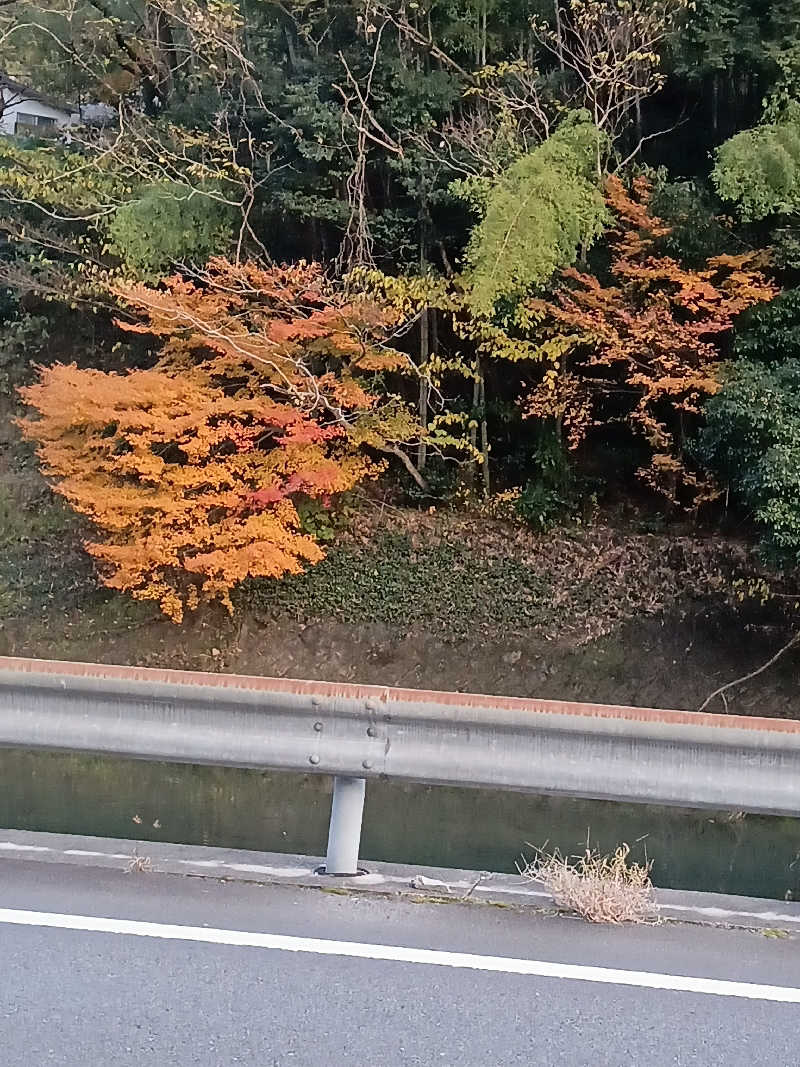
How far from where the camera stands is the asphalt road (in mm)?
2832

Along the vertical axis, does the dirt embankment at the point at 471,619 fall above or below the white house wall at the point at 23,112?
below

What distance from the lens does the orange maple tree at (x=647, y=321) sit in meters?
11.7

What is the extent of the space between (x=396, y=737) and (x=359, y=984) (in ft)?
3.33

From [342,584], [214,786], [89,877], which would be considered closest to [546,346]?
[342,584]

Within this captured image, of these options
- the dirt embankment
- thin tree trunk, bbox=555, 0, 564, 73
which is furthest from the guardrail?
thin tree trunk, bbox=555, 0, 564, 73

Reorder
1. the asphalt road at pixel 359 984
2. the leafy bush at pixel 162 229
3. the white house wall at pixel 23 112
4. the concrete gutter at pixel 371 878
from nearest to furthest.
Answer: the asphalt road at pixel 359 984 → the concrete gutter at pixel 371 878 → the leafy bush at pixel 162 229 → the white house wall at pixel 23 112

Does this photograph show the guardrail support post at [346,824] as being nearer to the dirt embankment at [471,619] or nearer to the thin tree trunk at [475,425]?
the dirt embankment at [471,619]

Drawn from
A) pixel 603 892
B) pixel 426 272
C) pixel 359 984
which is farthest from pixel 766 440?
pixel 359 984

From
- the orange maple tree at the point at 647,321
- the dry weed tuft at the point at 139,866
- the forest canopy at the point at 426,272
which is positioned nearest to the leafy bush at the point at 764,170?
the forest canopy at the point at 426,272

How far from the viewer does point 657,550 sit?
45.5 ft

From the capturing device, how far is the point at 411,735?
157 inches

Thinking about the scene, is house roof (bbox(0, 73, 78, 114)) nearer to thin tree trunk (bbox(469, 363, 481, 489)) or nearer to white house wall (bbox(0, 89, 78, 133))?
white house wall (bbox(0, 89, 78, 133))

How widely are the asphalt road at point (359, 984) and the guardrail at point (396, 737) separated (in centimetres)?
49

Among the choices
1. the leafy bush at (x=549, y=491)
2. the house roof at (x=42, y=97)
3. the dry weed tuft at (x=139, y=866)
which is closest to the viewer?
the dry weed tuft at (x=139, y=866)
